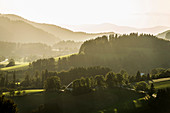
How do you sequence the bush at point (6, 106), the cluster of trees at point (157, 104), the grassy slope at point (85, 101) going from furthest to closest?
1. the grassy slope at point (85, 101)
2. the cluster of trees at point (157, 104)
3. the bush at point (6, 106)

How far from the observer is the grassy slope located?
97688 millimetres

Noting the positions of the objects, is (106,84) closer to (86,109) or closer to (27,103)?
(86,109)

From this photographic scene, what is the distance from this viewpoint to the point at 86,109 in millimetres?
96562

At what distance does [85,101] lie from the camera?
4198 inches

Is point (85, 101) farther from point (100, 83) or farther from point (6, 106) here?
point (6, 106)

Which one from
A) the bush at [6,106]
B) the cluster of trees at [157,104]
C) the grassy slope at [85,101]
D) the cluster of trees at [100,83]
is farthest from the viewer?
the cluster of trees at [100,83]

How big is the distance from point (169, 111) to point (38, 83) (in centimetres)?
11890

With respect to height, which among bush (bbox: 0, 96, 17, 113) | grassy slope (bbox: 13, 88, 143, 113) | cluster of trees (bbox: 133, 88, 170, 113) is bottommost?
grassy slope (bbox: 13, 88, 143, 113)

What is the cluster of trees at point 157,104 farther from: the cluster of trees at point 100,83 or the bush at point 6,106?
the bush at point 6,106

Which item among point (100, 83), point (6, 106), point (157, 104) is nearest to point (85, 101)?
point (100, 83)

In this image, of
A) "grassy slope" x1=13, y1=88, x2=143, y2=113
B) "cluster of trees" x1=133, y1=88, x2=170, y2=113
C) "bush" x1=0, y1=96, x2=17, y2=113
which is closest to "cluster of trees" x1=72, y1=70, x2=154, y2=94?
"grassy slope" x1=13, y1=88, x2=143, y2=113

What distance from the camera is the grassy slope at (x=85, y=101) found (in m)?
97.7

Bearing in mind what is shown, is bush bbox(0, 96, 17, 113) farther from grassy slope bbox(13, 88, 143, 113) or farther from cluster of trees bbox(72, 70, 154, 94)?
cluster of trees bbox(72, 70, 154, 94)

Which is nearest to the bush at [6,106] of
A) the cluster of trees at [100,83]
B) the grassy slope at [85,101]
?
the grassy slope at [85,101]
